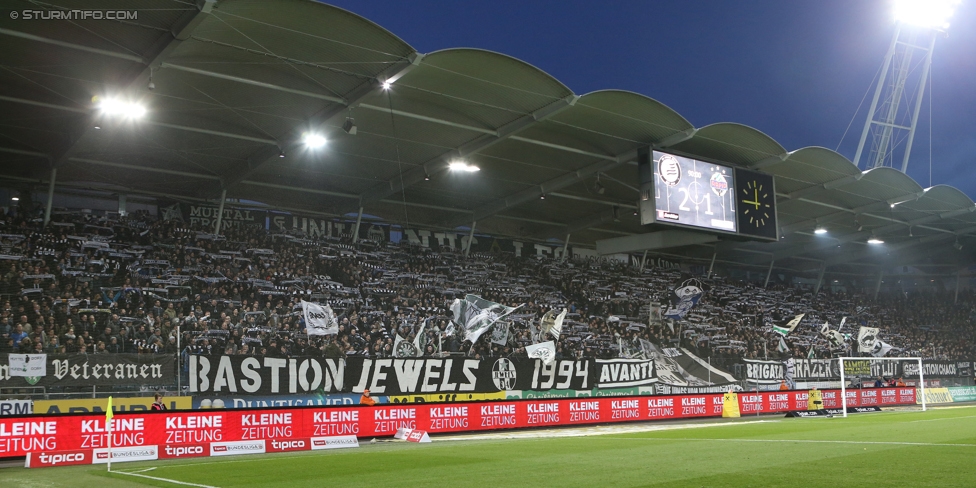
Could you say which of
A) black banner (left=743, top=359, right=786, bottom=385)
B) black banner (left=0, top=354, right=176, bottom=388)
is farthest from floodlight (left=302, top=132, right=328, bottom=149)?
black banner (left=743, top=359, right=786, bottom=385)

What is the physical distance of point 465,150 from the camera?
28.4 meters

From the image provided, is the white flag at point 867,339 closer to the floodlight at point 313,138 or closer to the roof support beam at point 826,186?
the roof support beam at point 826,186

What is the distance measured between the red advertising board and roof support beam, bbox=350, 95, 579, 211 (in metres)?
9.02

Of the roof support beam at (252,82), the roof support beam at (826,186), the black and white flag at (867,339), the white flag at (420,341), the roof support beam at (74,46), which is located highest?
the roof support beam at (74,46)

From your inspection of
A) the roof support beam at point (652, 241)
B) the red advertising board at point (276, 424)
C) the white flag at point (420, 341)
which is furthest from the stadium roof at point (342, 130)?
the red advertising board at point (276, 424)

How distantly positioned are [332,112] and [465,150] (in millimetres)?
5890

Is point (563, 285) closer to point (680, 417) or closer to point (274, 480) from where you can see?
point (680, 417)

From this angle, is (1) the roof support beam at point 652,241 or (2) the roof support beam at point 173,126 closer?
(2) the roof support beam at point 173,126

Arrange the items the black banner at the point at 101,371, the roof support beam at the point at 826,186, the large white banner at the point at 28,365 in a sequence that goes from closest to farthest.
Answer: the large white banner at the point at 28,365
the black banner at the point at 101,371
the roof support beam at the point at 826,186

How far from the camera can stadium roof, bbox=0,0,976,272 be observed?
19500 millimetres

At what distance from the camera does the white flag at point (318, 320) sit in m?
26.2

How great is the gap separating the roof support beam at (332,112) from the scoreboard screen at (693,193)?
32.7 feet

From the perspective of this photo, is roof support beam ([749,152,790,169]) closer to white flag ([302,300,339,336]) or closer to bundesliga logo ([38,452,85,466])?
white flag ([302,300,339,336])

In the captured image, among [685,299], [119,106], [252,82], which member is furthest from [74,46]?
[685,299]
